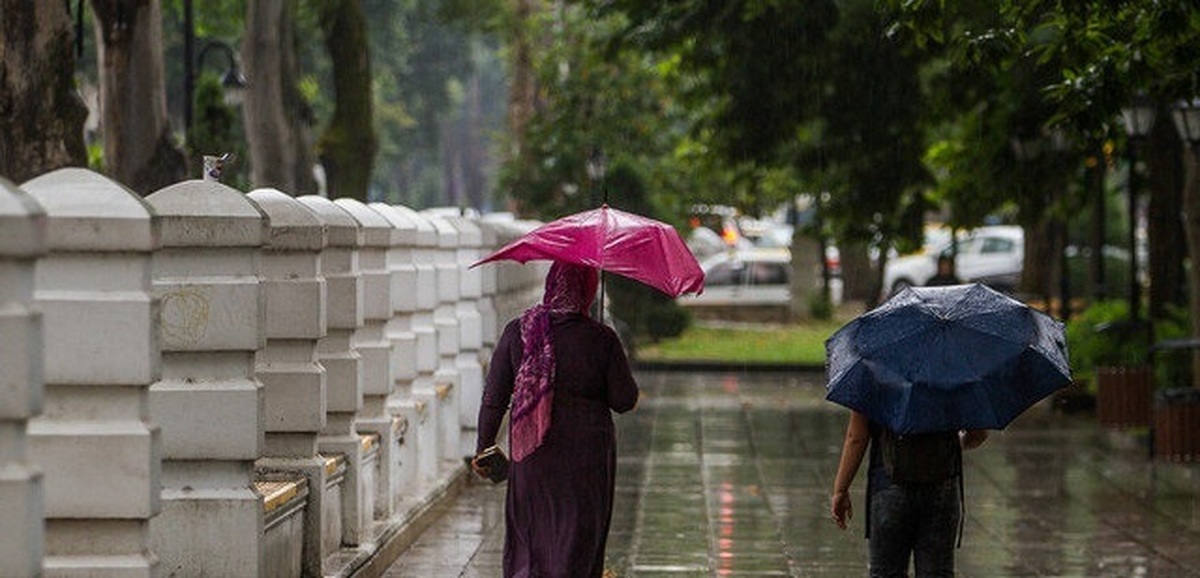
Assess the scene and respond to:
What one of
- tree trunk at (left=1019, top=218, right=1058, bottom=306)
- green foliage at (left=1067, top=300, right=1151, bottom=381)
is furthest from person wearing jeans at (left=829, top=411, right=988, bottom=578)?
tree trunk at (left=1019, top=218, right=1058, bottom=306)

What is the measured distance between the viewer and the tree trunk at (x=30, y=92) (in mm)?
18125

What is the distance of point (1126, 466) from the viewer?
74.1ft

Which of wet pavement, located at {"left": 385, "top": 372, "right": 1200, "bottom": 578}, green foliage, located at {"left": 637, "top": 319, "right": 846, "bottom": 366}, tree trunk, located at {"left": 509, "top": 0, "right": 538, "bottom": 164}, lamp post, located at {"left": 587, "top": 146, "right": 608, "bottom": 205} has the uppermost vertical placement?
tree trunk, located at {"left": 509, "top": 0, "right": 538, "bottom": 164}

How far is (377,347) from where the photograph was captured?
15.1m

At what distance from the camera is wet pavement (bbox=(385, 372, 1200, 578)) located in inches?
604

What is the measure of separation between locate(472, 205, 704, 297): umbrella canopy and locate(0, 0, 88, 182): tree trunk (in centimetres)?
787

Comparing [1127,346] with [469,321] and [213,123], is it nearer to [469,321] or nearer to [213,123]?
[469,321]

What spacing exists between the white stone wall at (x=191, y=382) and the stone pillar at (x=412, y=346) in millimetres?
700

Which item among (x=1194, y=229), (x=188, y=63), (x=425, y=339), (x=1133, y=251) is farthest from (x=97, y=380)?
(x=188, y=63)

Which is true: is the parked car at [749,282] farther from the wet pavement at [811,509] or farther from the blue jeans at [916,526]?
the blue jeans at [916,526]

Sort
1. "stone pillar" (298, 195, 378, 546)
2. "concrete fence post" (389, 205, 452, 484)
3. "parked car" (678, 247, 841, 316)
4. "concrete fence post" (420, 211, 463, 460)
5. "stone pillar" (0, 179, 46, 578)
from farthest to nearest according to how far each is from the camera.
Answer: "parked car" (678, 247, 841, 316)
"concrete fence post" (420, 211, 463, 460)
"concrete fence post" (389, 205, 452, 484)
"stone pillar" (298, 195, 378, 546)
"stone pillar" (0, 179, 46, 578)

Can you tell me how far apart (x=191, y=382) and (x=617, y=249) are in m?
1.81

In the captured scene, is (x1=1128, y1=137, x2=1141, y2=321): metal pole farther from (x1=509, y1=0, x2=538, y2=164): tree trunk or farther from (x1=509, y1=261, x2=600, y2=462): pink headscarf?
(x1=509, y1=0, x2=538, y2=164): tree trunk

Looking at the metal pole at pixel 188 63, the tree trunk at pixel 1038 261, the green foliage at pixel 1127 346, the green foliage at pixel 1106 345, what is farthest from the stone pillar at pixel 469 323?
the tree trunk at pixel 1038 261
